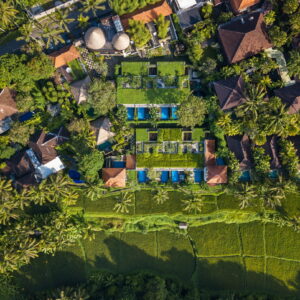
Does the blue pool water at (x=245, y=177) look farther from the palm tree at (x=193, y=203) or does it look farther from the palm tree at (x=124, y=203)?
the palm tree at (x=124, y=203)

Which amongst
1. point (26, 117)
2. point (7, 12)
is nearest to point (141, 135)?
point (26, 117)

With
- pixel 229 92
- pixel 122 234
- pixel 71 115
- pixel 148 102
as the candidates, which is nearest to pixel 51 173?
pixel 71 115

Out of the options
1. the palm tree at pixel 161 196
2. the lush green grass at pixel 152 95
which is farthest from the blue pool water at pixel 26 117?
the palm tree at pixel 161 196

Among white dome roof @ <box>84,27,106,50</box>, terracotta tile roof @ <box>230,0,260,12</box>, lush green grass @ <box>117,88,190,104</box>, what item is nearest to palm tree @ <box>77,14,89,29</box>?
white dome roof @ <box>84,27,106,50</box>

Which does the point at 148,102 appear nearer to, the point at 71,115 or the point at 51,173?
the point at 71,115

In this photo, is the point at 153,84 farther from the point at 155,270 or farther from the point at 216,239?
the point at 155,270
